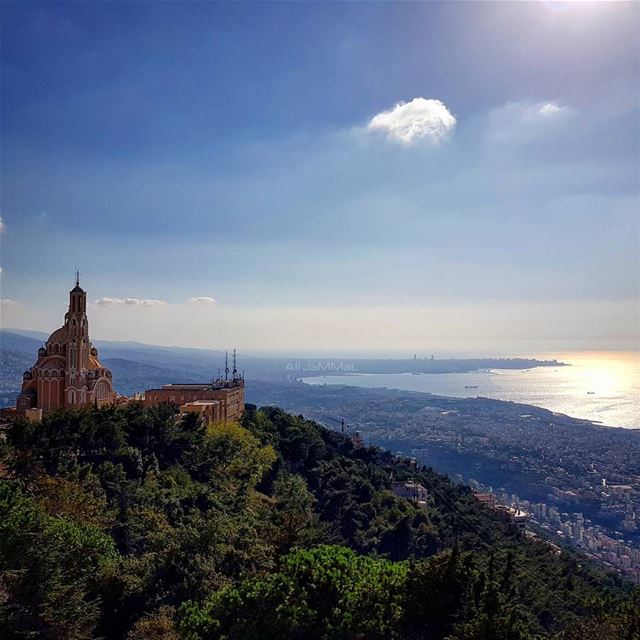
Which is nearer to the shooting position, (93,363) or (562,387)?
(93,363)

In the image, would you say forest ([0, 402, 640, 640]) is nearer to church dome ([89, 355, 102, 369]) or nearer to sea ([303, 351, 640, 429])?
church dome ([89, 355, 102, 369])

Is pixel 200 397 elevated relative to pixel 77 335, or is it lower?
lower

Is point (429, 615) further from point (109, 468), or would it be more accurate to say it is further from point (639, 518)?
point (639, 518)

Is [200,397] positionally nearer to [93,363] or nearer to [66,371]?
[93,363]

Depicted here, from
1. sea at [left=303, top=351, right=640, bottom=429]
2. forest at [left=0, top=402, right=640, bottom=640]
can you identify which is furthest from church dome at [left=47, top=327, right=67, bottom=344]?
sea at [left=303, top=351, right=640, bottom=429]

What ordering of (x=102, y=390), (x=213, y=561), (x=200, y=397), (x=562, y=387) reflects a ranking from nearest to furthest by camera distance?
(x=213, y=561) < (x=102, y=390) < (x=200, y=397) < (x=562, y=387)

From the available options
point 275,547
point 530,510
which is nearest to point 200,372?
point 530,510

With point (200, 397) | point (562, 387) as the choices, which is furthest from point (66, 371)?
point (562, 387)
